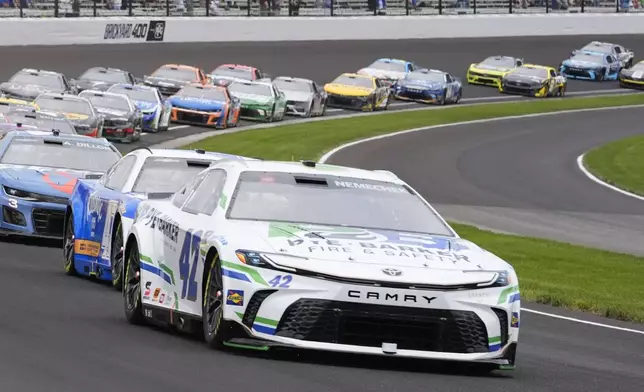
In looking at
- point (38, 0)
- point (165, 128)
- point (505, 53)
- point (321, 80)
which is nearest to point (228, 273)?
point (165, 128)

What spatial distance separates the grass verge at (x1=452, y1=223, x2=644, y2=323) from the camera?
622 inches

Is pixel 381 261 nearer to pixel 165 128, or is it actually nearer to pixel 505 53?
pixel 165 128

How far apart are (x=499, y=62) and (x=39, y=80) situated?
89.3 feet

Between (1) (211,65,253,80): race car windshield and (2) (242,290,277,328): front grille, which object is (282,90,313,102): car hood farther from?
(2) (242,290,277,328): front grille

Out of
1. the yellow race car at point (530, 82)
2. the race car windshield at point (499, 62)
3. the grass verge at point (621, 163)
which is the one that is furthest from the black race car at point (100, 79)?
the race car windshield at point (499, 62)

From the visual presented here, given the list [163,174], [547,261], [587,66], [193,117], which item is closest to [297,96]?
[193,117]

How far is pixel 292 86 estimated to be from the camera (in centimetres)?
5434

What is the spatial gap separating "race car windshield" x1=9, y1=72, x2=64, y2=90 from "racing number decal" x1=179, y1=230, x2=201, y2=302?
35.4m

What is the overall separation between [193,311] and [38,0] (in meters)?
Result: 49.0

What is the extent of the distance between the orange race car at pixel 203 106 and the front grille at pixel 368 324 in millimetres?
37272

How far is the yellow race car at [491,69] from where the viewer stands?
6844cm

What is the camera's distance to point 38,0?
2298 inches

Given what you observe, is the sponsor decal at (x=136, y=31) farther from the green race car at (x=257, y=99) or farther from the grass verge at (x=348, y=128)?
the green race car at (x=257, y=99)

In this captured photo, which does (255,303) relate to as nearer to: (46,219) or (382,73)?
(46,219)
